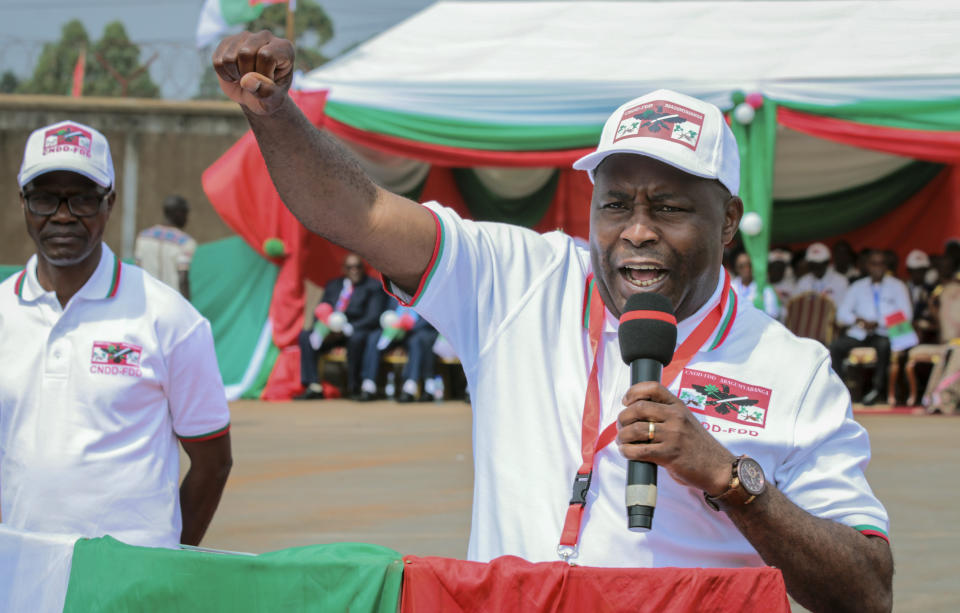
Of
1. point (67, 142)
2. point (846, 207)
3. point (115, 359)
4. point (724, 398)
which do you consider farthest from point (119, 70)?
point (724, 398)

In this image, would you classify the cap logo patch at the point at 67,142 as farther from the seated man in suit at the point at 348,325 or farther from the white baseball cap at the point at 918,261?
the white baseball cap at the point at 918,261

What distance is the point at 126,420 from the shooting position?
129 inches

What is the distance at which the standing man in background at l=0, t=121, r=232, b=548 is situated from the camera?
10.5ft

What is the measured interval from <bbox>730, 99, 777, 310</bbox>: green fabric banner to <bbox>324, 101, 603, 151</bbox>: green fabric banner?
1.49 metres

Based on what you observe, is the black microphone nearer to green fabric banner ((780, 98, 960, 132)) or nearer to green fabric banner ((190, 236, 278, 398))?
green fabric banner ((780, 98, 960, 132))

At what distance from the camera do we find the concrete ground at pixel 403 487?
5.93m

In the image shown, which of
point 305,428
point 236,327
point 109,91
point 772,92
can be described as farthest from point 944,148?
point 109,91

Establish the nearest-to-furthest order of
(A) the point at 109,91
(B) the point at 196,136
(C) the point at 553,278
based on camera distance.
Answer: (C) the point at 553,278 → (B) the point at 196,136 → (A) the point at 109,91

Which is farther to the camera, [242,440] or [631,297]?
[242,440]

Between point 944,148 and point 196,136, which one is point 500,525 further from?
point 196,136

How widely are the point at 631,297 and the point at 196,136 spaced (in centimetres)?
1759

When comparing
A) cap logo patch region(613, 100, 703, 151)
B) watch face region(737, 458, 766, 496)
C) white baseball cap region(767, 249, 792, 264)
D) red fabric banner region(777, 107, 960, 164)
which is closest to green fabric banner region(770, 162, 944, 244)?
white baseball cap region(767, 249, 792, 264)

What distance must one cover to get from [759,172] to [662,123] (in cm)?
1019

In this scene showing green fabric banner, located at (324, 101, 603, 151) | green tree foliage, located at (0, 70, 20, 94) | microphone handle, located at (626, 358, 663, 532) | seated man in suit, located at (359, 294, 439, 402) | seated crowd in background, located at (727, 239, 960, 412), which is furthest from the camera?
green tree foliage, located at (0, 70, 20, 94)
